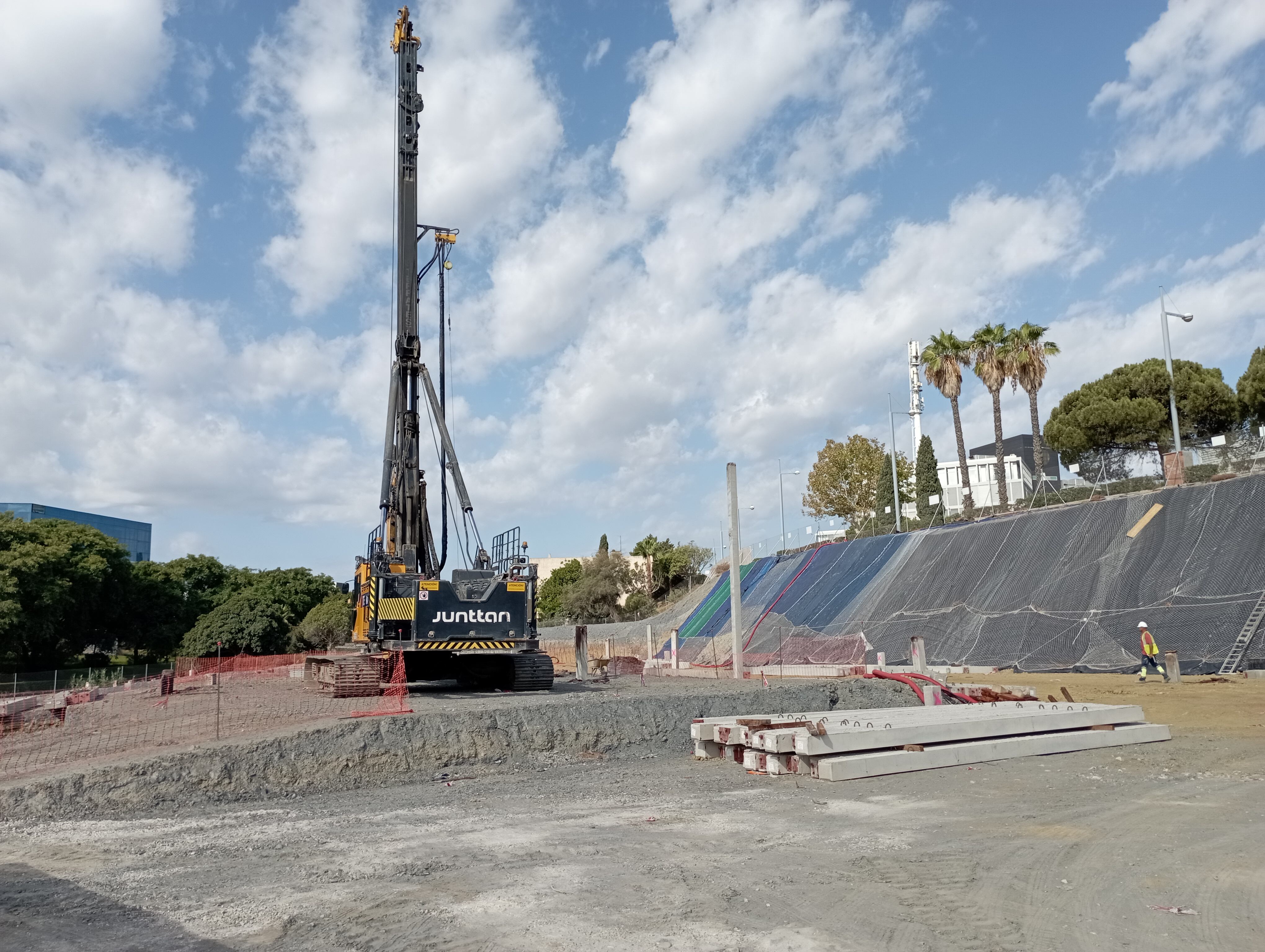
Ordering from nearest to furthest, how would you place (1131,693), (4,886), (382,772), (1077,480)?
(4,886)
(382,772)
(1131,693)
(1077,480)

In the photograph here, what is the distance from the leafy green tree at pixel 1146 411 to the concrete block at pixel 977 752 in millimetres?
39209

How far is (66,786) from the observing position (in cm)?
987

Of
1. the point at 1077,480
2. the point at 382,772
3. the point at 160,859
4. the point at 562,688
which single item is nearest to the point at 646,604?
the point at 1077,480

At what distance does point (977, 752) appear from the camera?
11711mm

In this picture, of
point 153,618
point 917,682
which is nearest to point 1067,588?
point 917,682

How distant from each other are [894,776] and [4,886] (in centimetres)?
880

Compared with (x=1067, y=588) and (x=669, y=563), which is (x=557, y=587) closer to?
(x=669, y=563)

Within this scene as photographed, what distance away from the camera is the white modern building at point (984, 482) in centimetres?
4922

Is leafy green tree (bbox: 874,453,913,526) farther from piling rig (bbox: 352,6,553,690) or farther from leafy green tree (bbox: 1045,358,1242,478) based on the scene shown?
piling rig (bbox: 352,6,553,690)

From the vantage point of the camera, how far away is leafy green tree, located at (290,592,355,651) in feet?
183

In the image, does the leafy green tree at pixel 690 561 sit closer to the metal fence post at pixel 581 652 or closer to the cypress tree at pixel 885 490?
the cypress tree at pixel 885 490

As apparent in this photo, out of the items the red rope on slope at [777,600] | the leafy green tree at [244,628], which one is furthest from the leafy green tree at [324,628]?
the red rope on slope at [777,600]

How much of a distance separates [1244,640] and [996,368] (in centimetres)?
2321

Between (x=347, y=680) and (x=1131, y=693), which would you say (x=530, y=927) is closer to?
(x=347, y=680)
